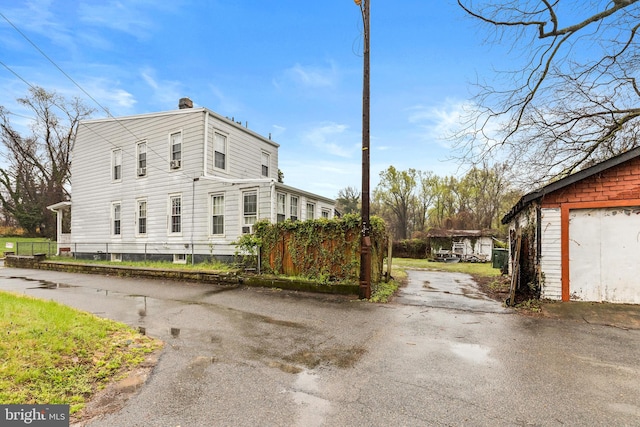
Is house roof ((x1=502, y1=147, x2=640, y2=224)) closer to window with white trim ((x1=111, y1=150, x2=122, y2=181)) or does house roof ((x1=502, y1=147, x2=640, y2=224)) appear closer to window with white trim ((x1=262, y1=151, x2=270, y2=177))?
window with white trim ((x1=262, y1=151, x2=270, y2=177))

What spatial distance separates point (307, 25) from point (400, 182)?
3559cm

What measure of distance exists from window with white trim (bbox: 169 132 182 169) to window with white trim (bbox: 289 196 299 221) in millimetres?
5808

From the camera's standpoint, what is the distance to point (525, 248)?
9164 mm

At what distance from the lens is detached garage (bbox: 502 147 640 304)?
6969 millimetres

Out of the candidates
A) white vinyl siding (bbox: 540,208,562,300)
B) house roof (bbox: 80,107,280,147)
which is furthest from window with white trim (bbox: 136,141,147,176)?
white vinyl siding (bbox: 540,208,562,300)

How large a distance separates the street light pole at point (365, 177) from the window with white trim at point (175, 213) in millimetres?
10499

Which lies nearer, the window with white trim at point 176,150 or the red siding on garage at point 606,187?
the red siding on garage at point 606,187

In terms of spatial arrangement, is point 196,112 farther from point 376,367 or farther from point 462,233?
point 462,233

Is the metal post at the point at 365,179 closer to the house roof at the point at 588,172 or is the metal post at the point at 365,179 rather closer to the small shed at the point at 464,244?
the house roof at the point at 588,172

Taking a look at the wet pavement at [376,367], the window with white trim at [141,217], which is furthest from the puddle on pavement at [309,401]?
the window with white trim at [141,217]

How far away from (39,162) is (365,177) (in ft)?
140

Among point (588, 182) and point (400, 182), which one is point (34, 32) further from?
point (400, 182)

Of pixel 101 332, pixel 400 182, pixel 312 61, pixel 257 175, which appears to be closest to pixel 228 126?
pixel 257 175

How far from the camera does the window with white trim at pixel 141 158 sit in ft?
54.6
